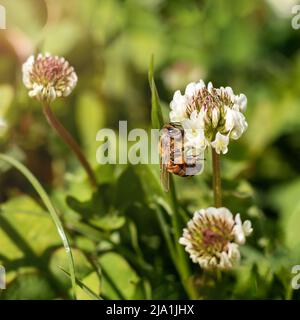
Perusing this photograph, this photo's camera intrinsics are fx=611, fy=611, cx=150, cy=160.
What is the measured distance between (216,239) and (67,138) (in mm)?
218

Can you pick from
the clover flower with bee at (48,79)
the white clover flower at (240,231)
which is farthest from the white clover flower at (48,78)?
the white clover flower at (240,231)

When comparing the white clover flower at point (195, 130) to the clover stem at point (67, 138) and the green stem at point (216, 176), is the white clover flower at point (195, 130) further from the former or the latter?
the clover stem at point (67, 138)

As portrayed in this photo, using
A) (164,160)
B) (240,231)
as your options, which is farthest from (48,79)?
(240,231)

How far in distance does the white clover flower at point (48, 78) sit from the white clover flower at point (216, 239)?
0.68 ft

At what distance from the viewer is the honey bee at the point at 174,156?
0.65 m

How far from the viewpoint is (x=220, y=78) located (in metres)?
1.07

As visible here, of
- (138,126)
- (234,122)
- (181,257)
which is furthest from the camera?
(138,126)

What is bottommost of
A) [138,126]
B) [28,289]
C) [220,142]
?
[28,289]

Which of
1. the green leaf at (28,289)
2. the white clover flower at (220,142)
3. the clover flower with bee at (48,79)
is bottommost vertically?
the green leaf at (28,289)

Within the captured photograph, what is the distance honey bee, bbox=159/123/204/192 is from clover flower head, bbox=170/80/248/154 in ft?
0.08

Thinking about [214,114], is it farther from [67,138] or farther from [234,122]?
[67,138]

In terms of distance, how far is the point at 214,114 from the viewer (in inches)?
23.2

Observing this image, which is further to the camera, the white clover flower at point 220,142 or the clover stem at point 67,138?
the clover stem at point 67,138

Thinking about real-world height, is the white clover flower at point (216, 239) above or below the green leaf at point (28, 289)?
above
